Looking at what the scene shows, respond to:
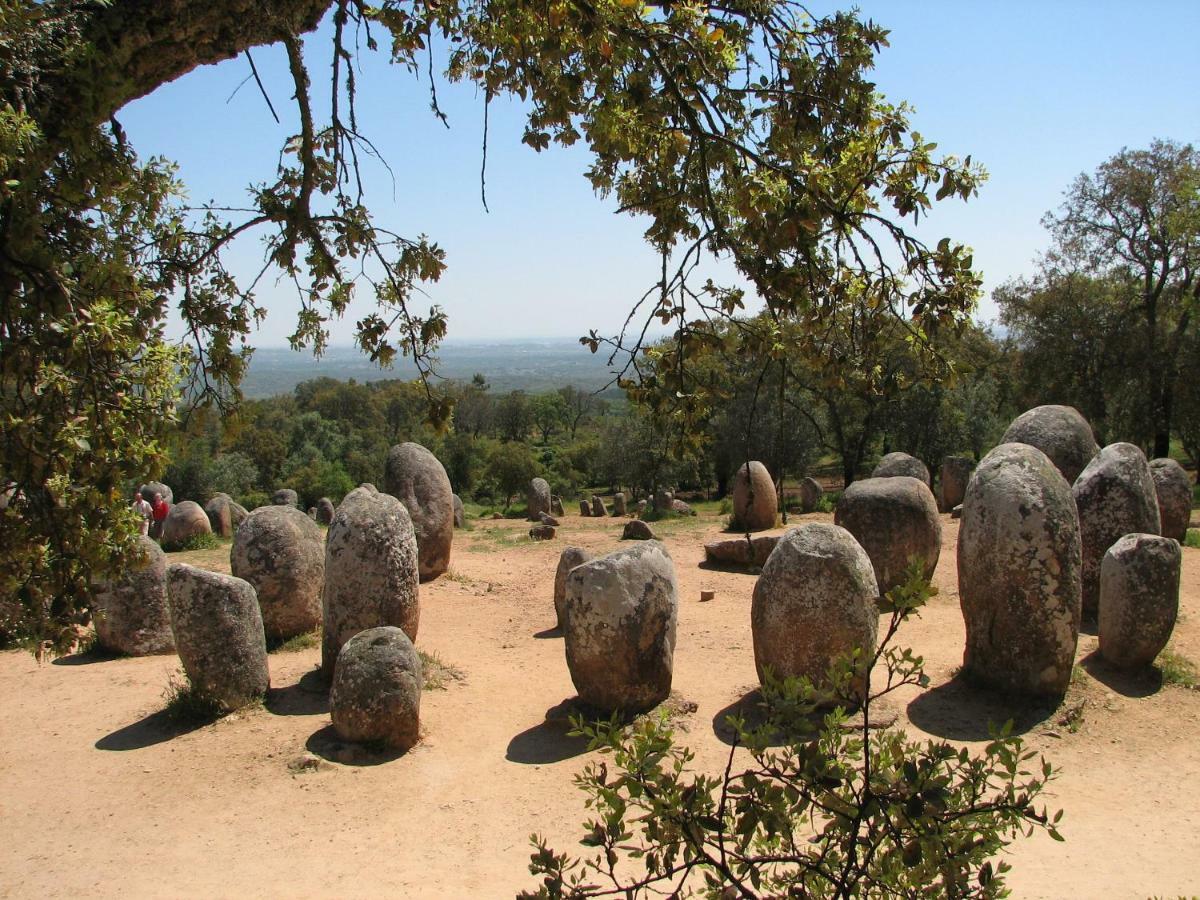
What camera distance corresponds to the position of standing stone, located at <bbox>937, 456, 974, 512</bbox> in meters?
20.4

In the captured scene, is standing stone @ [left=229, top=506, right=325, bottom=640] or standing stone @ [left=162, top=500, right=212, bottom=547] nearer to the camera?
standing stone @ [left=229, top=506, right=325, bottom=640]

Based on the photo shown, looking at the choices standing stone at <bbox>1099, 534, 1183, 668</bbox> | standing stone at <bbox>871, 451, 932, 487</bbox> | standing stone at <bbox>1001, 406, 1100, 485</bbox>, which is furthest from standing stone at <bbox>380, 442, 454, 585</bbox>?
standing stone at <bbox>1099, 534, 1183, 668</bbox>

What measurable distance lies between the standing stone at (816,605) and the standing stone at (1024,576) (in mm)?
1235

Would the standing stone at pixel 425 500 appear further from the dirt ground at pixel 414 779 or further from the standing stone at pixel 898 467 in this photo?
the standing stone at pixel 898 467

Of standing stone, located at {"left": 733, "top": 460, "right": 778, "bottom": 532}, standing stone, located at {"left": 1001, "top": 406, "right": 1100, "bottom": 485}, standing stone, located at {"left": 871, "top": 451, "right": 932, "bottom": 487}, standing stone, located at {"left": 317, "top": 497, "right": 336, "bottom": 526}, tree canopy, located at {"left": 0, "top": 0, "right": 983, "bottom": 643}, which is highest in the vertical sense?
tree canopy, located at {"left": 0, "top": 0, "right": 983, "bottom": 643}

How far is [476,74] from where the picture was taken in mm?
5211

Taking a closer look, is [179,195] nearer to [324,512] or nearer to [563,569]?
[563,569]

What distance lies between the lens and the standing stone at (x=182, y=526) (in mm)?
18600

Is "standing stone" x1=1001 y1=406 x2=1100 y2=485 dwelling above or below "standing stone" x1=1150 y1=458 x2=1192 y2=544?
above

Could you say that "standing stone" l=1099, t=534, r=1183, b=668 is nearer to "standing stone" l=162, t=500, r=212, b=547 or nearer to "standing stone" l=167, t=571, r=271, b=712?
"standing stone" l=167, t=571, r=271, b=712

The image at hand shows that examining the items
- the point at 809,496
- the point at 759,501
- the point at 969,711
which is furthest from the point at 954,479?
the point at 969,711

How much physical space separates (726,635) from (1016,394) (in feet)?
68.8

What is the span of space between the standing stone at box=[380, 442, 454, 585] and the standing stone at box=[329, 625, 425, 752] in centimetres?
660

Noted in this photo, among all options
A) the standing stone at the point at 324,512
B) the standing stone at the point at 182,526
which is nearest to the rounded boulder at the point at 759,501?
the standing stone at the point at 324,512
